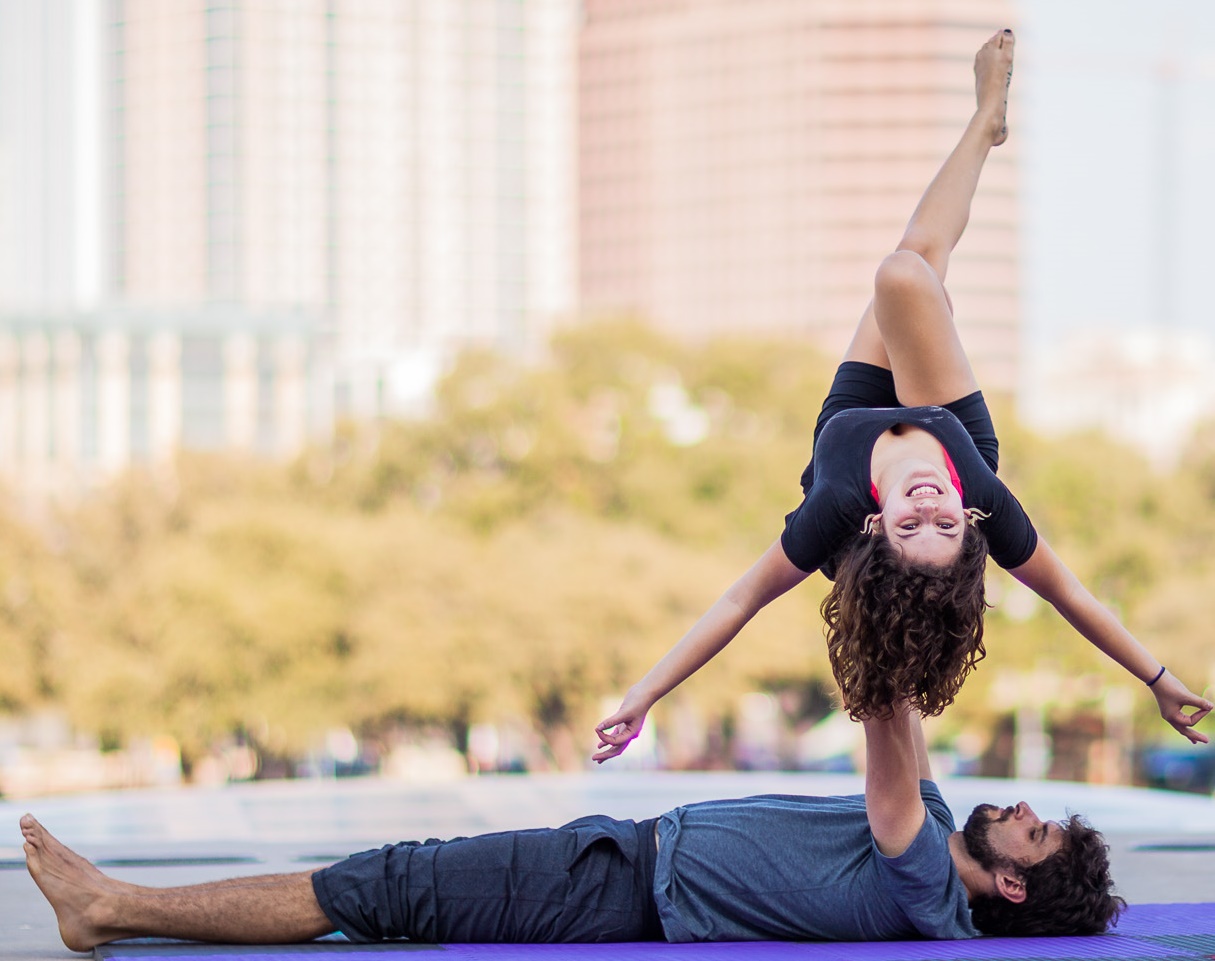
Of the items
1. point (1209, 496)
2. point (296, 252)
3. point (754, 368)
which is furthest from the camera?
point (296, 252)

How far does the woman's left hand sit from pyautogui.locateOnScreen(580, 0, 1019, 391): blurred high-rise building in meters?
96.5

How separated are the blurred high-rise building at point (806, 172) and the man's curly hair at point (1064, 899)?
Result: 97.0 m

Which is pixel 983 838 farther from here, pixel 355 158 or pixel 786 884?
pixel 355 158

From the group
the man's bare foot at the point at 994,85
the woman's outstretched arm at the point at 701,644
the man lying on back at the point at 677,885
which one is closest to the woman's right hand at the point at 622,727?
the woman's outstretched arm at the point at 701,644

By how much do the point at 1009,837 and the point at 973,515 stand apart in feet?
2.45

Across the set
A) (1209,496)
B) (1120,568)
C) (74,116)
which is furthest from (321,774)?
(74,116)

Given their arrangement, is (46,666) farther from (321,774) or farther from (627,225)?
(627,225)

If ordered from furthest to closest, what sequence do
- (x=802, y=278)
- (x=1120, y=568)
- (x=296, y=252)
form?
1. (x=296, y=252)
2. (x=802, y=278)
3. (x=1120, y=568)

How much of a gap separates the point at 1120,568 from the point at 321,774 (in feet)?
51.0

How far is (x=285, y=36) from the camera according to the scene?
114 metres

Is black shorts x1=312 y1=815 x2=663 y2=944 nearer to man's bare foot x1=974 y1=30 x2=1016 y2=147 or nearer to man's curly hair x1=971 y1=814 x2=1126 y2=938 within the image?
man's curly hair x1=971 y1=814 x2=1126 y2=938

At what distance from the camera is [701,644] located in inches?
165

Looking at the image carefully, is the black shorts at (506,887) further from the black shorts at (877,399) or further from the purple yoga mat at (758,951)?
the black shorts at (877,399)

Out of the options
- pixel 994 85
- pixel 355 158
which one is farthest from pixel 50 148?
pixel 994 85
